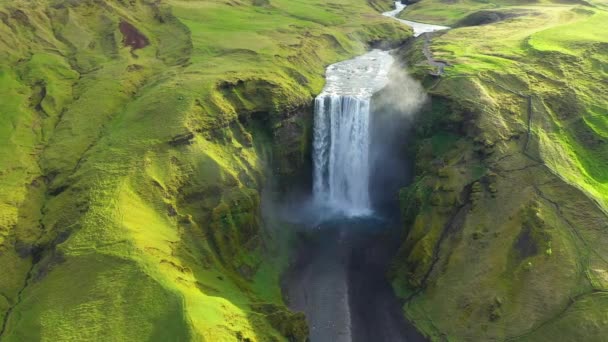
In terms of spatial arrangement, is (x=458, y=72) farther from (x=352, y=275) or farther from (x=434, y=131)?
(x=352, y=275)

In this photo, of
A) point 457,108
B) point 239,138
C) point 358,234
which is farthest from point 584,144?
point 239,138

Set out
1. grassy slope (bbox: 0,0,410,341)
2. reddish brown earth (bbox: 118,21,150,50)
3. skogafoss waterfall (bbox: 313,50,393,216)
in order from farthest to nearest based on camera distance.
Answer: reddish brown earth (bbox: 118,21,150,50), skogafoss waterfall (bbox: 313,50,393,216), grassy slope (bbox: 0,0,410,341)

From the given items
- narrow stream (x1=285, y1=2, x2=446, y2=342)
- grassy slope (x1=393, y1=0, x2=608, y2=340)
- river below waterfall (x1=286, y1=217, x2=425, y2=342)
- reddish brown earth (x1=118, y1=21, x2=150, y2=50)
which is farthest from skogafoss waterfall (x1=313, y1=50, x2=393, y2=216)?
reddish brown earth (x1=118, y1=21, x2=150, y2=50)

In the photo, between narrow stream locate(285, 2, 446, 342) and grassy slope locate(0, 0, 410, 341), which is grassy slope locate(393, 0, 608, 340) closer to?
narrow stream locate(285, 2, 446, 342)

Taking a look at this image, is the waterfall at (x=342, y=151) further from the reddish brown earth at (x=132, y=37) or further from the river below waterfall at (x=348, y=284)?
the reddish brown earth at (x=132, y=37)

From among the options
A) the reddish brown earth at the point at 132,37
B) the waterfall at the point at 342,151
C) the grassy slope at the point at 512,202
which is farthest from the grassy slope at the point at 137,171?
the grassy slope at the point at 512,202
